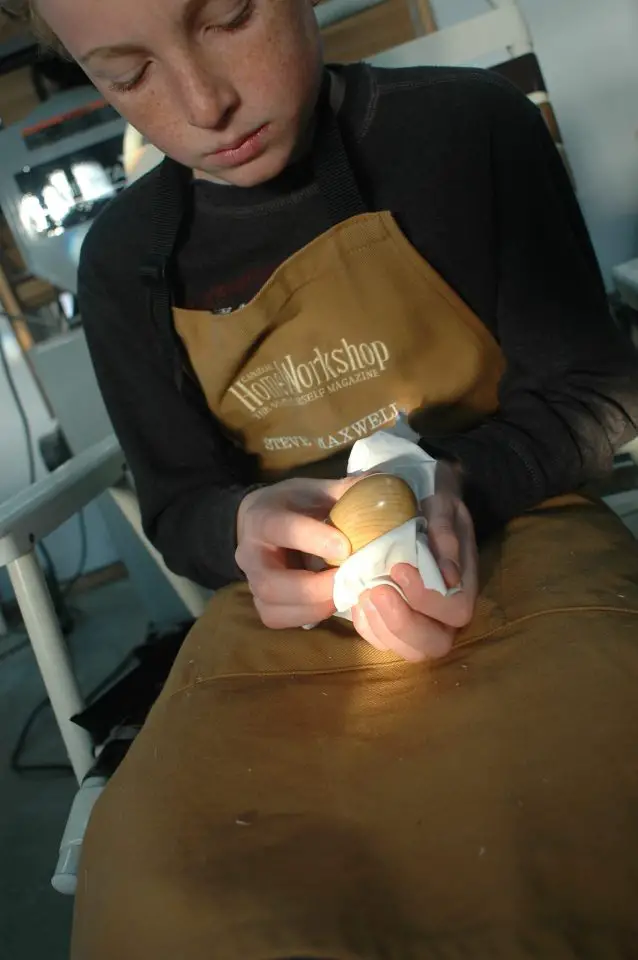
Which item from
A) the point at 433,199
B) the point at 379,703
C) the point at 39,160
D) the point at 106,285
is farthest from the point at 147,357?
the point at 39,160

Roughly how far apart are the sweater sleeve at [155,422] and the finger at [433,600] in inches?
11.0

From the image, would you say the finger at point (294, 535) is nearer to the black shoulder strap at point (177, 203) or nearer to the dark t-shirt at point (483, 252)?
the dark t-shirt at point (483, 252)

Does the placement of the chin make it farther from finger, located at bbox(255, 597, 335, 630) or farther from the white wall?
the white wall

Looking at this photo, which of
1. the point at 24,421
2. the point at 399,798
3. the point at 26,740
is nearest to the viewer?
the point at 399,798

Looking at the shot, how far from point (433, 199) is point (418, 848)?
490 mm

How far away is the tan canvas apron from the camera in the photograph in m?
0.32

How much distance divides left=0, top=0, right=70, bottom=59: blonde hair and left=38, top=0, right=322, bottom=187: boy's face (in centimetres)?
13

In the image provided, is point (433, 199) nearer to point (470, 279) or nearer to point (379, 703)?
point (470, 279)

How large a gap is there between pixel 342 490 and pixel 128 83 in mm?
297

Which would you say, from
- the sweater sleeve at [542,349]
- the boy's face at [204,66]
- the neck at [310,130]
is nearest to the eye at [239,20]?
the boy's face at [204,66]

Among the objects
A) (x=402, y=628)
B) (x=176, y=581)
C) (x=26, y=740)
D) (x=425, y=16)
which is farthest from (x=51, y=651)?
(x=425, y=16)

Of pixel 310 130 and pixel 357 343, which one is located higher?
pixel 310 130

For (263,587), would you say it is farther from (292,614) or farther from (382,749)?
(382,749)

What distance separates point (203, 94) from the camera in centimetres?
46
